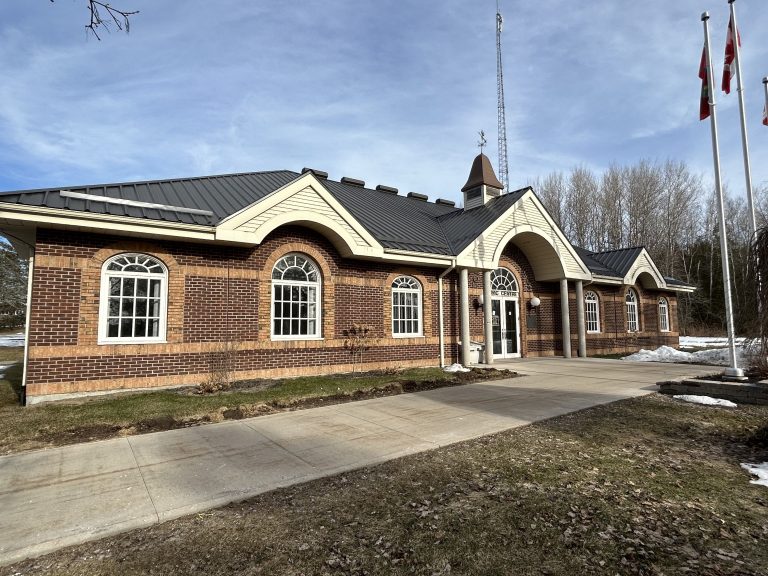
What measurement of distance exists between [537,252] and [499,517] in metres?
14.4

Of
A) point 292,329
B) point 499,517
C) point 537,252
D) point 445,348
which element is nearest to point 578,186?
point 537,252

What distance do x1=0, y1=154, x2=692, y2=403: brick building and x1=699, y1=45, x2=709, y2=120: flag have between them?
6.06 metres

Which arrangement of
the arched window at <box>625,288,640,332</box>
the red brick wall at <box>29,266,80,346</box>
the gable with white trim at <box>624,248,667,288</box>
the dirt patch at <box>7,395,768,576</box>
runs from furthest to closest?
1. the arched window at <box>625,288,640,332</box>
2. the gable with white trim at <box>624,248,667,288</box>
3. the red brick wall at <box>29,266,80,346</box>
4. the dirt patch at <box>7,395,768,576</box>

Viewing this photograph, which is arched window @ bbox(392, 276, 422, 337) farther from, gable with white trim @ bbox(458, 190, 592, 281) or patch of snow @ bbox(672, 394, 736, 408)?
patch of snow @ bbox(672, 394, 736, 408)

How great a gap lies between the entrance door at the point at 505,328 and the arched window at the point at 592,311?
14.3 ft

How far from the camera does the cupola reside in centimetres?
1817

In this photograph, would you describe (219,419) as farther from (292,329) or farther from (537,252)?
(537,252)

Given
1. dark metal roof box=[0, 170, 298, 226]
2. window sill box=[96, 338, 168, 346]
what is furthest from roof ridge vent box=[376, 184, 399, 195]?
window sill box=[96, 338, 168, 346]

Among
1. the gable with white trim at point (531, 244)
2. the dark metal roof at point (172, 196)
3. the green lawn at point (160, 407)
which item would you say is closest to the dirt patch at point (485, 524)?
the green lawn at point (160, 407)

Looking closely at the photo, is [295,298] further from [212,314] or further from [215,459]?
[215,459]

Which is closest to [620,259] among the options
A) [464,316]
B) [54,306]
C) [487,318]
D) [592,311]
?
[592,311]

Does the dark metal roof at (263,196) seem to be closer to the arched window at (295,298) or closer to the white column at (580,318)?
the arched window at (295,298)

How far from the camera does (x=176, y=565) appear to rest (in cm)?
283

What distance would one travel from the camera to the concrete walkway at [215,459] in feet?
11.6
